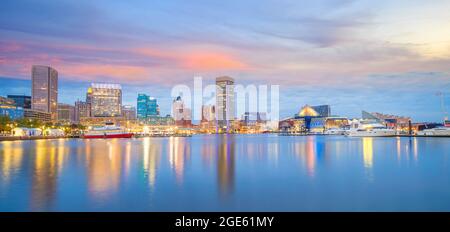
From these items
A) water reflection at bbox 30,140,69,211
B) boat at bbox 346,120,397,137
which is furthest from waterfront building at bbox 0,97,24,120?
water reflection at bbox 30,140,69,211

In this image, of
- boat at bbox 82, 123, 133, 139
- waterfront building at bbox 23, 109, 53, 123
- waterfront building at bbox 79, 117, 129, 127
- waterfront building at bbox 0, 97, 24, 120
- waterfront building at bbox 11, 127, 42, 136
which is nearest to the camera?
waterfront building at bbox 11, 127, 42, 136

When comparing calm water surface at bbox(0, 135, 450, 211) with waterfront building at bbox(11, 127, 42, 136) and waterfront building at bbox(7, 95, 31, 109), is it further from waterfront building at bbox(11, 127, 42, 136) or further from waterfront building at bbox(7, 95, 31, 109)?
waterfront building at bbox(7, 95, 31, 109)

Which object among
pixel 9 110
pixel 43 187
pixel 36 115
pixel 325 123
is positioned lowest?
pixel 43 187

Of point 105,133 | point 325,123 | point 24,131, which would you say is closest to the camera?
point 24,131

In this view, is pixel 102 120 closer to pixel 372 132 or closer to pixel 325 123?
pixel 325 123

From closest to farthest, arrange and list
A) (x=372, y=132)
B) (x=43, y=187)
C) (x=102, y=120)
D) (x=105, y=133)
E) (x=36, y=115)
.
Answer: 1. (x=43, y=187)
2. (x=372, y=132)
3. (x=105, y=133)
4. (x=36, y=115)
5. (x=102, y=120)

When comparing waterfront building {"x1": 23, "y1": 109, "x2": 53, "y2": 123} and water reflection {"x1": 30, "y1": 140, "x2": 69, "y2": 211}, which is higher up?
waterfront building {"x1": 23, "y1": 109, "x2": 53, "y2": 123}

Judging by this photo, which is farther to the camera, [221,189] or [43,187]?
[221,189]

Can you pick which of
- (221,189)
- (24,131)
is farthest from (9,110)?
(221,189)

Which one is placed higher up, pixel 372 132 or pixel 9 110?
pixel 9 110

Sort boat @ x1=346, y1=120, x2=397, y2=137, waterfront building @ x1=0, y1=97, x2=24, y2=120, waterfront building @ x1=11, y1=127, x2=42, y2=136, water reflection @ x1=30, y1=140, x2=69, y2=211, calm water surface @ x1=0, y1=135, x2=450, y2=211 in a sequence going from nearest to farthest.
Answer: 1. water reflection @ x1=30, y1=140, x2=69, y2=211
2. calm water surface @ x1=0, y1=135, x2=450, y2=211
3. waterfront building @ x1=11, y1=127, x2=42, y2=136
4. boat @ x1=346, y1=120, x2=397, y2=137
5. waterfront building @ x1=0, y1=97, x2=24, y2=120
